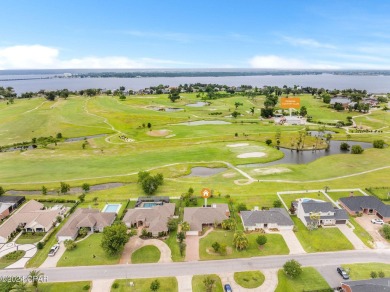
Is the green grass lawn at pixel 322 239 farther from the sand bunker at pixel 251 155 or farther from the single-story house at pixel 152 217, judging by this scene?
the sand bunker at pixel 251 155

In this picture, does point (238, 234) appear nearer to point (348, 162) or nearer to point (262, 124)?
point (348, 162)

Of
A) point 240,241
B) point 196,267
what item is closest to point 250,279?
point 240,241

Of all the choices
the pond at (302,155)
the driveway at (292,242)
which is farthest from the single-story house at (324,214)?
the pond at (302,155)

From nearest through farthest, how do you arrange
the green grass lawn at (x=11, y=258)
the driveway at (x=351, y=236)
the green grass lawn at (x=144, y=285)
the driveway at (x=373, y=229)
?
the green grass lawn at (x=144, y=285), the green grass lawn at (x=11, y=258), the driveway at (x=351, y=236), the driveway at (x=373, y=229)

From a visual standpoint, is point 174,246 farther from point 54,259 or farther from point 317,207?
point 317,207

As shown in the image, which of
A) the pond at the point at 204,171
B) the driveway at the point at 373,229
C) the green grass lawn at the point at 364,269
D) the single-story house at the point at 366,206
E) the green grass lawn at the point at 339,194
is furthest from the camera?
the pond at the point at 204,171

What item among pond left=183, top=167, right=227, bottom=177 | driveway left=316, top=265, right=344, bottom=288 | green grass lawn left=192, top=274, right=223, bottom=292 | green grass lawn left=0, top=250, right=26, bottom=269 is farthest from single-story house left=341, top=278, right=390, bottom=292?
pond left=183, top=167, right=227, bottom=177
